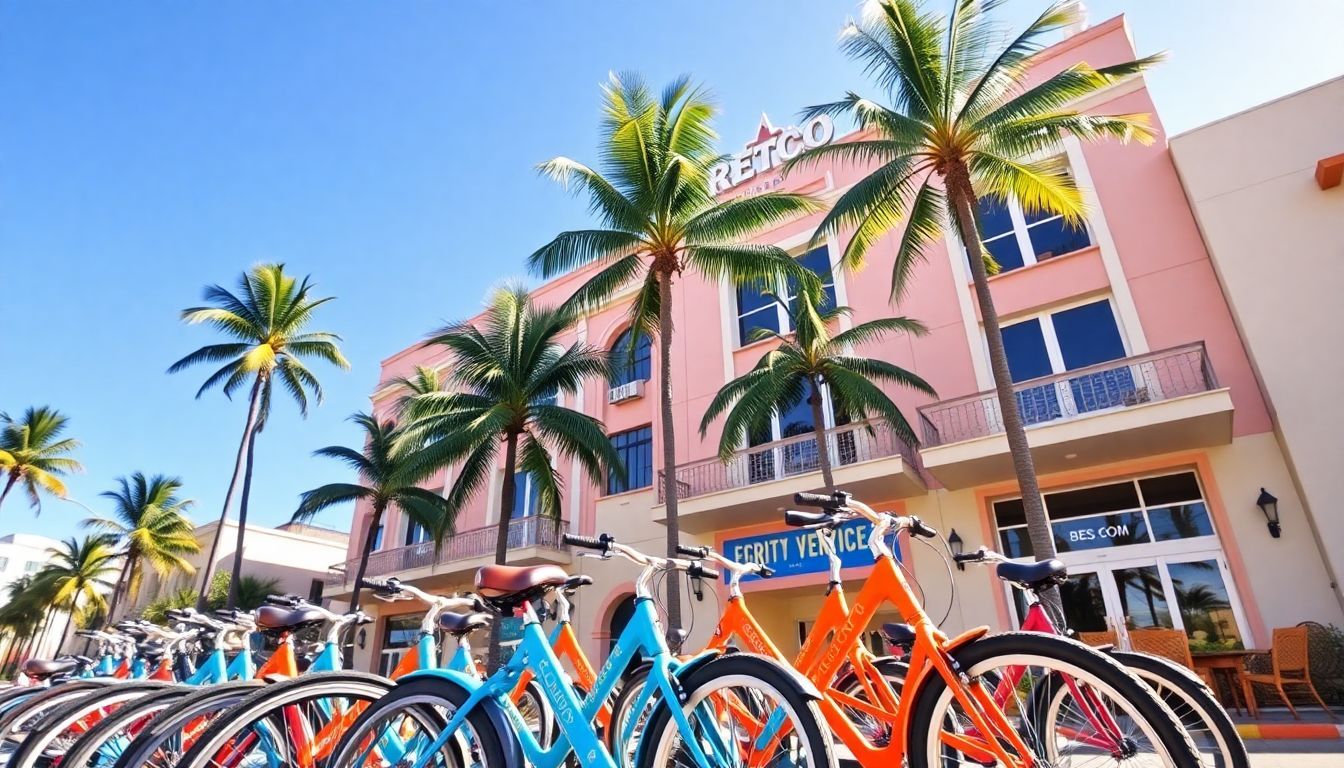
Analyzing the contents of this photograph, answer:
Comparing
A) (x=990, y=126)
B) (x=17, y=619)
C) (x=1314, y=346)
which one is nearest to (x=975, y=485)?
(x=1314, y=346)

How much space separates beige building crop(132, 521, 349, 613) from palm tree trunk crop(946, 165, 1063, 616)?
2648cm

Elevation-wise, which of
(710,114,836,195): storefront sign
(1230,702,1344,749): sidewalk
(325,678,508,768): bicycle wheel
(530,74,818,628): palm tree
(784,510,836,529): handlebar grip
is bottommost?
(1230,702,1344,749): sidewalk

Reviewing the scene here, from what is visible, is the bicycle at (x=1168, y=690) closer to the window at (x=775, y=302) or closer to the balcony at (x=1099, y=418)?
the balcony at (x=1099, y=418)

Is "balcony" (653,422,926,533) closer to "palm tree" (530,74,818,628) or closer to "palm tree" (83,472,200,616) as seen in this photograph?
"palm tree" (530,74,818,628)

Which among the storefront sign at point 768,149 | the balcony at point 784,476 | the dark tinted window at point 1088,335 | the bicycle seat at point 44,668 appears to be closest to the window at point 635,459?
the balcony at point 784,476

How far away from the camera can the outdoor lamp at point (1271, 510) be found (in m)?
9.12

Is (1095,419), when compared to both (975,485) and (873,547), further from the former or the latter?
(873,547)

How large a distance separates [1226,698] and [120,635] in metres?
13.1

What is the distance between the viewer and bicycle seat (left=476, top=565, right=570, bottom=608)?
291cm

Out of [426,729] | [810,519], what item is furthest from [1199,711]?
[426,729]

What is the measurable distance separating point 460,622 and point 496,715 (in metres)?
1.62

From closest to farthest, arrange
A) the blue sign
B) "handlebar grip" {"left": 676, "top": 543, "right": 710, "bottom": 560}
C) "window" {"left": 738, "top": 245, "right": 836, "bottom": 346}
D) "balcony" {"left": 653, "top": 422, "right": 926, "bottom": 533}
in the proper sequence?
"handlebar grip" {"left": 676, "top": 543, "right": 710, "bottom": 560}, "balcony" {"left": 653, "top": 422, "right": 926, "bottom": 533}, the blue sign, "window" {"left": 738, "top": 245, "right": 836, "bottom": 346}

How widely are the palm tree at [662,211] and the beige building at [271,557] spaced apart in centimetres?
2193

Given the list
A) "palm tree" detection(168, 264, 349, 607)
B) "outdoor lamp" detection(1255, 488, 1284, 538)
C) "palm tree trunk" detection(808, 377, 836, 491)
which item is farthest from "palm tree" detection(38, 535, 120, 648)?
"outdoor lamp" detection(1255, 488, 1284, 538)
